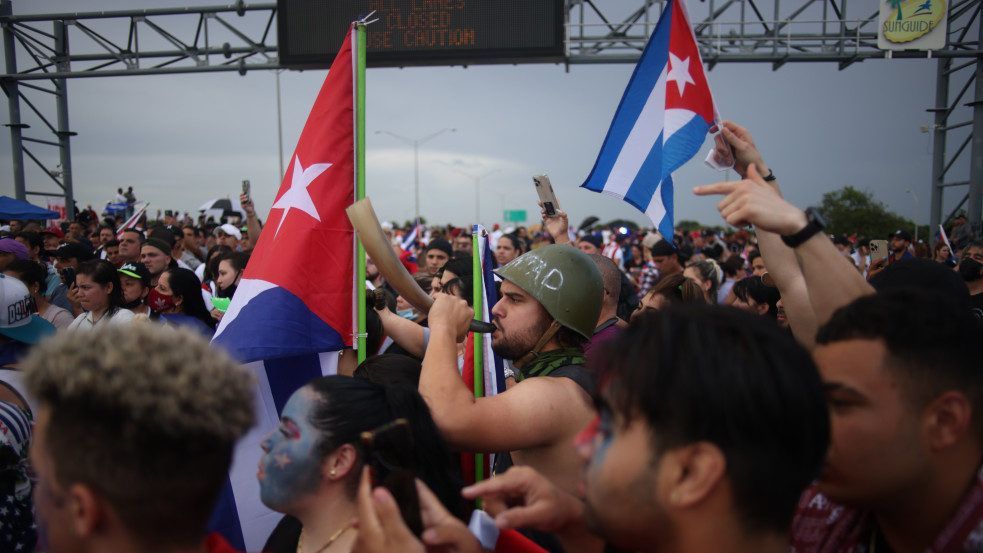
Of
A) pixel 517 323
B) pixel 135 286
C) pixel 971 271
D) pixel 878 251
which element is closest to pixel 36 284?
pixel 135 286

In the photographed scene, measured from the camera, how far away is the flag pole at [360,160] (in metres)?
3.34

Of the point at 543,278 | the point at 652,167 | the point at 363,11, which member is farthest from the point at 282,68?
the point at 543,278

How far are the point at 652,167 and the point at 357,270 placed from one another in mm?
2096

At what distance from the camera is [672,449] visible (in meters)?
1.25

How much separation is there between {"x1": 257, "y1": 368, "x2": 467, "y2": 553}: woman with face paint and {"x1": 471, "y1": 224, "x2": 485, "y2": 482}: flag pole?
3.21 feet

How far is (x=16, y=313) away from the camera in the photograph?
128 inches

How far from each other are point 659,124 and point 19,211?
1390cm

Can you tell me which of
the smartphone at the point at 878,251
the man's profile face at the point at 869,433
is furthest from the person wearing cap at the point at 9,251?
the smartphone at the point at 878,251

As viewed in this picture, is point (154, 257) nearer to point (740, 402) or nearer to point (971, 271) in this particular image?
point (740, 402)

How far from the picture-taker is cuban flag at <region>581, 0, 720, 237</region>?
406 cm

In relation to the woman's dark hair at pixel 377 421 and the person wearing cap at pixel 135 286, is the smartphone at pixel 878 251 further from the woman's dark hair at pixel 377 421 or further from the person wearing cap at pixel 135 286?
the person wearing cap at pixel 135 286

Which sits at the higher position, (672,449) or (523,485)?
(672,449)

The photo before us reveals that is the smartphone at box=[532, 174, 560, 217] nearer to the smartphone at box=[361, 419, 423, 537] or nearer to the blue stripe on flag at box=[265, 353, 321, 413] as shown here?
the blue stripe on flag at box=[265, 353, 321, 413]

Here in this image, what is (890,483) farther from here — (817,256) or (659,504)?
(817,256)
